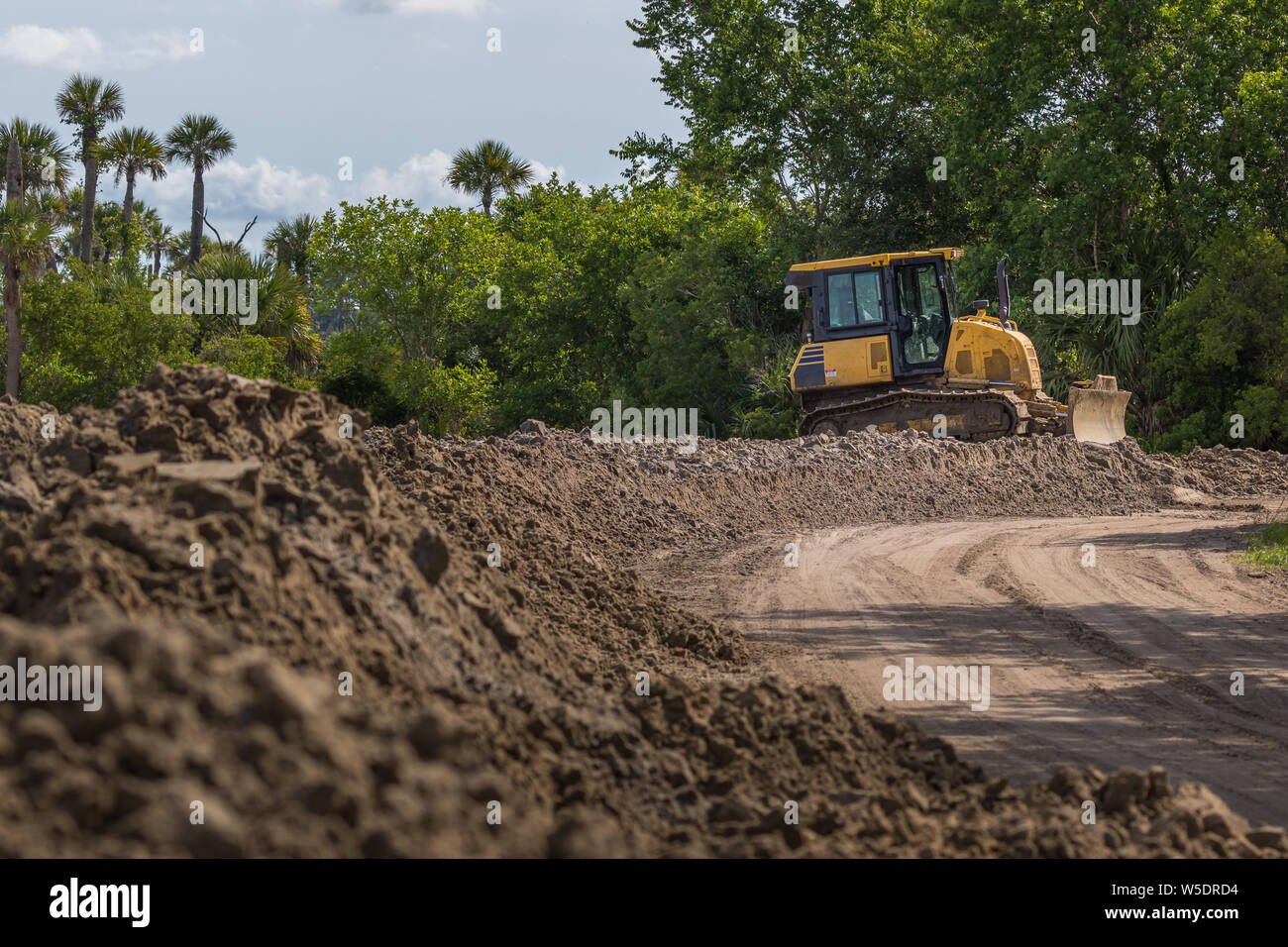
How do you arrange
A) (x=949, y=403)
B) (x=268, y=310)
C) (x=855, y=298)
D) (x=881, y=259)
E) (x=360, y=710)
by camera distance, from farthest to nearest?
(x=268, y=310)
(x=855, y=298)
(x=881, y=259)
(x=949, y=403)
(x=360, y=710)

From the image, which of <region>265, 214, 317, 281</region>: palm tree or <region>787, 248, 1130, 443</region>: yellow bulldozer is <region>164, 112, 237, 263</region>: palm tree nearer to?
<region>265, 214, 317, 281</region>: palm tree

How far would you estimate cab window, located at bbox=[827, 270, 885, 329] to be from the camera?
982 inches

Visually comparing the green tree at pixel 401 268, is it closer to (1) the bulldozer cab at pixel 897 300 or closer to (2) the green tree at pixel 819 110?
(2) the green tree at pixel 819 110

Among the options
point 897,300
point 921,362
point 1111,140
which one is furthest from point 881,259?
point 1111,140

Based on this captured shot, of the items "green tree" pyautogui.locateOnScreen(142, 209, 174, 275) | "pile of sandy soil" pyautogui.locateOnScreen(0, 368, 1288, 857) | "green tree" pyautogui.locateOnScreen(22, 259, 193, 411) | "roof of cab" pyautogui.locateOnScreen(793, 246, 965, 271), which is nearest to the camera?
"pile of sandy soil" pyautogui.locateOnScreen(0, 368, 1288, 857)

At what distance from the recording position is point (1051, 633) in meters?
10.3

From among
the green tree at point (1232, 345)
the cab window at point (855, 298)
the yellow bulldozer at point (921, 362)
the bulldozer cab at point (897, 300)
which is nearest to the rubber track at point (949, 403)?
the yellow bulldozer at point (921, 362)

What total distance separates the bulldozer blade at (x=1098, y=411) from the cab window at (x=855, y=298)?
13.7 ft

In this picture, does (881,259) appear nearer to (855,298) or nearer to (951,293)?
(855,298)

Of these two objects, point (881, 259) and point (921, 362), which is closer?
point (881, 259)

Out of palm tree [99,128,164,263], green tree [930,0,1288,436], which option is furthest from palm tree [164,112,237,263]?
green tree [930,0,1288,436]

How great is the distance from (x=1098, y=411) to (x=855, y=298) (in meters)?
5.35

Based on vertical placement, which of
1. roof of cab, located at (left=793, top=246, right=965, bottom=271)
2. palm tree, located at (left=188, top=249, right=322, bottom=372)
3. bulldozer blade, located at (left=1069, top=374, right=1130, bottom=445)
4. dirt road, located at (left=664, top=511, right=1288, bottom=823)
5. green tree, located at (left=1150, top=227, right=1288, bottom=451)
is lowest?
dirt road, located at (left=664, top=511, right=1288, bottom=823)
